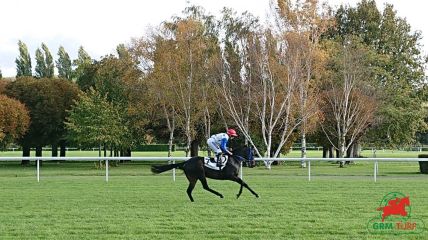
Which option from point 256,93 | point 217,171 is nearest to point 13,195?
point 217,171

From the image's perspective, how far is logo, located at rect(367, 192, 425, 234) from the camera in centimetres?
871

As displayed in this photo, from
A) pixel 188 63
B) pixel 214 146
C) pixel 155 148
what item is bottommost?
pixel 155 148

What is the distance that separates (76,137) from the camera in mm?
39281

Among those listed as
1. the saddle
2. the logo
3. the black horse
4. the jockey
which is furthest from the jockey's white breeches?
the logo

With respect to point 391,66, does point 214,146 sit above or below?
below

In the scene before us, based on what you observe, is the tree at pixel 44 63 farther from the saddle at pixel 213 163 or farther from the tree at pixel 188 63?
the saddle at pixel 213 163

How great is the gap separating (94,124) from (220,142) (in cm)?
2810

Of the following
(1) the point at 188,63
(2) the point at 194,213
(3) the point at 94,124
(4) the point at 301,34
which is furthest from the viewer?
(3) the point at 94,124

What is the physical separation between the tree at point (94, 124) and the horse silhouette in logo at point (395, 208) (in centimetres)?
2881

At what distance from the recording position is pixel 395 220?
9.59 meters

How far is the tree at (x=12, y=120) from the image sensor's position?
39844 millimetres

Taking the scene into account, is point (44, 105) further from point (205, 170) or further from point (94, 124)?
point (205, 170)

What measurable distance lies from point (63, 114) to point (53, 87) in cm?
233

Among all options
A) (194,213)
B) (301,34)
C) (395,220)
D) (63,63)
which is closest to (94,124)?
(301,34)
